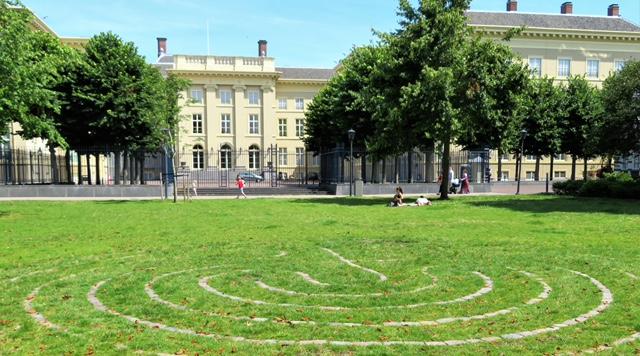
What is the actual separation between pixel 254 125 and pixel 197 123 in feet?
25.9

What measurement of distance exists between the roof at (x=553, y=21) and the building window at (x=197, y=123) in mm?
37814

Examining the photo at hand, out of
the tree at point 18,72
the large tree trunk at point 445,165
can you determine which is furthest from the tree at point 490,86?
the tree at point 18,72

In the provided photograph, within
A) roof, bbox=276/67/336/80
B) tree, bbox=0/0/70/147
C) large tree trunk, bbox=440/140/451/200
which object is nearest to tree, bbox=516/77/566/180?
large tree trunk, bbox=440/140/451/200

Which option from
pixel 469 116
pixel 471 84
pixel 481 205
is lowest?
pixel 481 205

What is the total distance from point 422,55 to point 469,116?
11.7 ft

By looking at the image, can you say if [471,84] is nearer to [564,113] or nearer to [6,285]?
[6,285]

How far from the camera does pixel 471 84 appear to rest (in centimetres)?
2377

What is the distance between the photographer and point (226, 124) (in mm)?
72938

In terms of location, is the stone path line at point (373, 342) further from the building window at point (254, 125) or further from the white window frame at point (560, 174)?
the building window at point (254, 125)

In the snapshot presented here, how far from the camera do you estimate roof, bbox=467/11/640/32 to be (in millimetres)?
62219

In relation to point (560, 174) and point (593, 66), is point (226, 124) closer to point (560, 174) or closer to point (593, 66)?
point (560, 174)

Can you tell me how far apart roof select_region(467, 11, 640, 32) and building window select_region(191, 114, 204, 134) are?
37.8m

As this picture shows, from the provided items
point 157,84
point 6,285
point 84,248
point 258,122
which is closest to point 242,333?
point 6,285

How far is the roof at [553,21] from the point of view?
62219 mm
